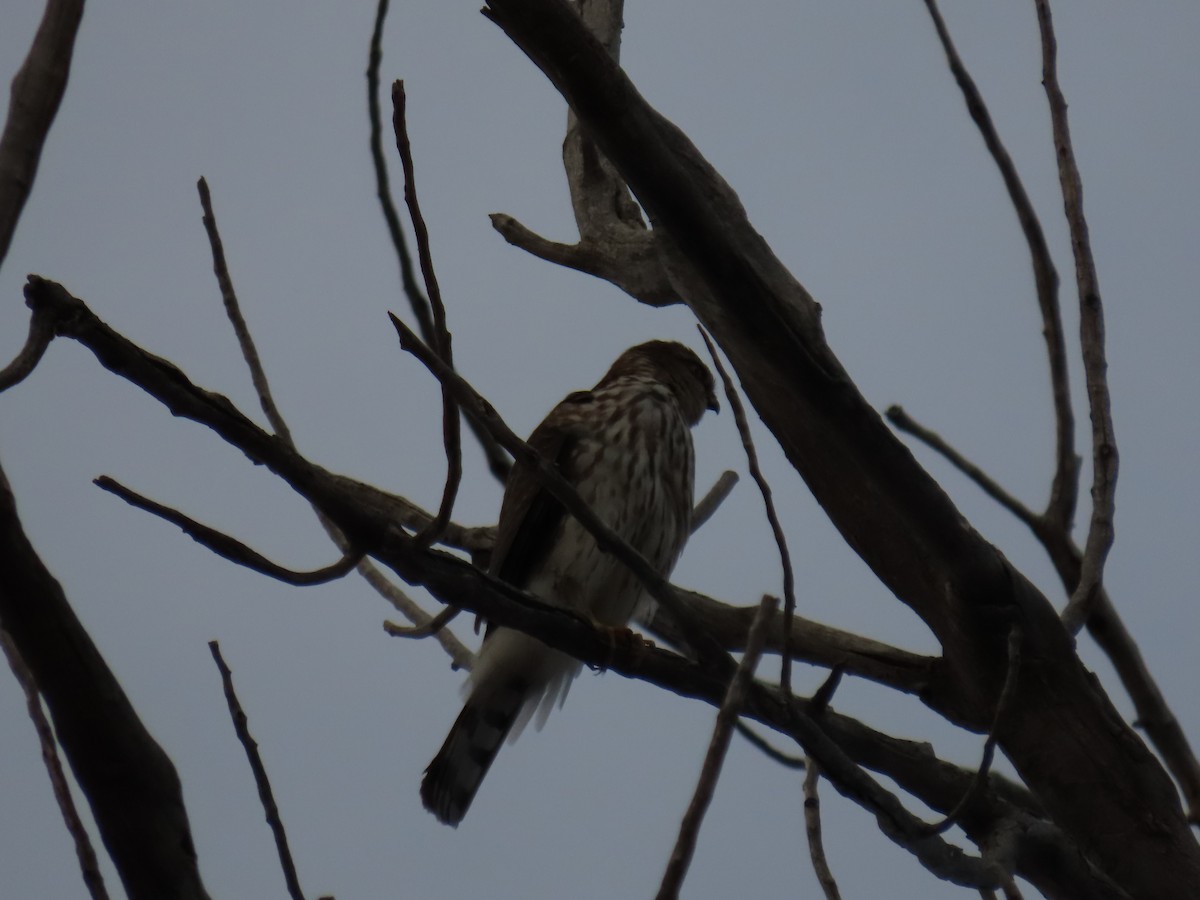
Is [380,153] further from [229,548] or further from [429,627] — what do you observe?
[229,548]

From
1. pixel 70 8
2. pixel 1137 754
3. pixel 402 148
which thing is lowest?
pixel 70 8

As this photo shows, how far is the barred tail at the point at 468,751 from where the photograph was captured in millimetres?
4441

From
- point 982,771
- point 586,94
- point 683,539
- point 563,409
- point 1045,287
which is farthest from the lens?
point 563,409

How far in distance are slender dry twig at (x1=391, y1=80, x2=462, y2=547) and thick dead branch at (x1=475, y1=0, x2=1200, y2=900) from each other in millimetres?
457

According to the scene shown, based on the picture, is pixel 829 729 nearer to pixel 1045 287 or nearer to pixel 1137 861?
pixel 1137 861

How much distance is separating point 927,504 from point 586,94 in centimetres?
91

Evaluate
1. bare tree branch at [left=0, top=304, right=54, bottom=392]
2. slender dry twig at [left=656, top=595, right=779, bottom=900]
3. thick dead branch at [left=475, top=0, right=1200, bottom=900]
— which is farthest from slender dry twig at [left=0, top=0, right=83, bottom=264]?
slender dry twig at [left=656, top=595, right=779, bottom=900]

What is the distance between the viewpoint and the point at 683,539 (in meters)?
4.68

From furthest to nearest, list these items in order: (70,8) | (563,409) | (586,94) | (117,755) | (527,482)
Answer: (563,409)
(527,482)
(586,94)
(70,8)
(117,755)

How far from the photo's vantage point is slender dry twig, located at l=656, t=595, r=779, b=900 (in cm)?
143

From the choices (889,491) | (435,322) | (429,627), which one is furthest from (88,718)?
(889,491)

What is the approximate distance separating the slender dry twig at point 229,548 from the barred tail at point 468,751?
246cm

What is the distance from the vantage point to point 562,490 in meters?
2.23

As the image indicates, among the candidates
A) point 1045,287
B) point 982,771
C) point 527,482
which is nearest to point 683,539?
point 527,482
